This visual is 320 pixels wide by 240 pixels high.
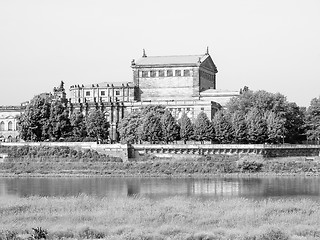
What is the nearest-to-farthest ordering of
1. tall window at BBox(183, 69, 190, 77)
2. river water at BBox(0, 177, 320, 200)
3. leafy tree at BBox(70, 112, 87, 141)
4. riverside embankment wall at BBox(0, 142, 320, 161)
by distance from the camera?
Answer: river water at BBox(0, 177, 320, 200) → riverside embankment wall at BBox(0, 142, 320, 161) → leafy tree at BBox(70, 112, 87, 141) → tall window at BBox(183, 69, 190, 77)

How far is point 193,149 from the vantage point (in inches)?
3637

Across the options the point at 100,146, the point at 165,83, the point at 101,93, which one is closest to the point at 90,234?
the point at 100,146

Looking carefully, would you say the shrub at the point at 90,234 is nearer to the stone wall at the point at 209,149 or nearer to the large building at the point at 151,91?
the stone wall at the point at 209,149

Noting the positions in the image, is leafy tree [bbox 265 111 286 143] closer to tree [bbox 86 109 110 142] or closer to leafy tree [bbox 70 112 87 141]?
tree [bbox 86 109 110 142]

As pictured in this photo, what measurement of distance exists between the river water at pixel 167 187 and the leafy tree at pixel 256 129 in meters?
20.6

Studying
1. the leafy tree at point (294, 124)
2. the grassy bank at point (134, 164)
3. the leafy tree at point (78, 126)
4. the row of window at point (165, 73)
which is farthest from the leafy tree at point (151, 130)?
the row of window at point (165, 73)

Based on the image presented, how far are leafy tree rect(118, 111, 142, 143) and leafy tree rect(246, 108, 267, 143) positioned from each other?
14420mm

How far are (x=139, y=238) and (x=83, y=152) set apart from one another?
5843cm

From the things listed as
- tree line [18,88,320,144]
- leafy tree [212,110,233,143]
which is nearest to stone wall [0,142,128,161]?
tree line [18,88,320,144]

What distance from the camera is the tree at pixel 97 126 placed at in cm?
10662

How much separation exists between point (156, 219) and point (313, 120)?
6786 cm

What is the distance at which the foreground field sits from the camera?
113 ft

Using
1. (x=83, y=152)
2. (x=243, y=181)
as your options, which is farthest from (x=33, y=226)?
(x=83, y=152)

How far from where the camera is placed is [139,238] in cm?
3356
